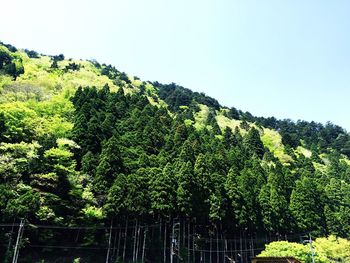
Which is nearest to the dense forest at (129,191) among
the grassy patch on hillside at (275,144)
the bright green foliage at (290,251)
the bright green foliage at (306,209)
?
the bright green foliage at (306,209)

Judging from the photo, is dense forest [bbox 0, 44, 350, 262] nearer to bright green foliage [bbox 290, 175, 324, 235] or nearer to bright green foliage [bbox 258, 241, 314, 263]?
bright green foliage [bbox 290, 175, 324, 235]

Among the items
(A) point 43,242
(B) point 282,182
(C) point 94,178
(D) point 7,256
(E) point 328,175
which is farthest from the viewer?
(E) point 328,175

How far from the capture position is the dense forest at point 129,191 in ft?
104

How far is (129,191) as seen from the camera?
1299 inches

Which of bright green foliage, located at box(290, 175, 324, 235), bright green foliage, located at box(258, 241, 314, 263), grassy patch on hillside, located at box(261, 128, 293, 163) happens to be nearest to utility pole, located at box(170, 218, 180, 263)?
bright green foliage, located at box(258, 241, 314, 263)

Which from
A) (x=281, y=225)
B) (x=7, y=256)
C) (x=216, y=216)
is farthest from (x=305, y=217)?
(x=7, y=256)

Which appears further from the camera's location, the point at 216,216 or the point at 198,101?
the point at 198,101

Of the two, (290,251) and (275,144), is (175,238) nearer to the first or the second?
(290,251)

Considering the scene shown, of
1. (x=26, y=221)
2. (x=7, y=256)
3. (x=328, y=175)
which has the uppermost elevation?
(x=328, y=175)

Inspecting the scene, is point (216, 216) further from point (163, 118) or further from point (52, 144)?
point (163, 118)

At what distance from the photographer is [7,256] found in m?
27.7

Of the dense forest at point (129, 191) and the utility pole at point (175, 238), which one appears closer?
the dense forest at point (129, 191)

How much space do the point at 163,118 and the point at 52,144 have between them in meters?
27.7

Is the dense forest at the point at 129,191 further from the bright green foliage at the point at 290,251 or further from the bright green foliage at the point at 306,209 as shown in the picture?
the bright green foliage at the point at 290,251
